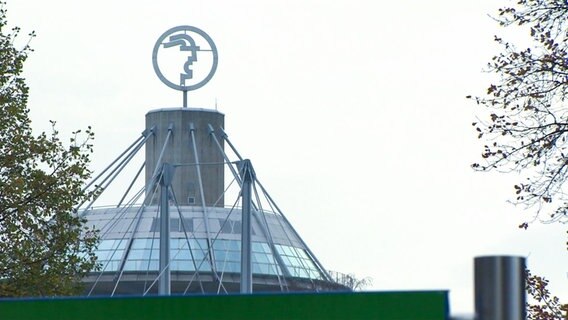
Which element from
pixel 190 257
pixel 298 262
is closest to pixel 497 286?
pixel 190 257

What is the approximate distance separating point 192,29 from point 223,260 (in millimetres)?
13220

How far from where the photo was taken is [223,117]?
80312mm

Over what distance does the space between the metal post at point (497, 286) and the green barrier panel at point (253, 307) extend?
351 centimetres

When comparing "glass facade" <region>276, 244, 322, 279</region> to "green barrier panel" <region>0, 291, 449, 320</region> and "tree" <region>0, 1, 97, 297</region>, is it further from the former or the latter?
"green barrier panel" <region>0, 291, 449, 320</region>

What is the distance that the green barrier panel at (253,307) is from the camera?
954 cm

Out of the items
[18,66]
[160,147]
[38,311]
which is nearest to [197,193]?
[160,147]

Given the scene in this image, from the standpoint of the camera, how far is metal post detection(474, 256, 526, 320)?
561 centimetres

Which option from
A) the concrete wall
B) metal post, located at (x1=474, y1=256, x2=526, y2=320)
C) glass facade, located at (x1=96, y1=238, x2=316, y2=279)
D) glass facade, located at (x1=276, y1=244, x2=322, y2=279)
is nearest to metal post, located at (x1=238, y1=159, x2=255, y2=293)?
glass facade, located at (x1=96, y1=238, x2=316, y2=279)

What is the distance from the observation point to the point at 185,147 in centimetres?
7944

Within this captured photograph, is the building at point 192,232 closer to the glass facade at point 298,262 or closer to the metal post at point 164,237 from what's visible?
the glass facade at point 298,262

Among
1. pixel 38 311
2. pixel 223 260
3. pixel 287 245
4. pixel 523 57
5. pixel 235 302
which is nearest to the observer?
pixel 235 302

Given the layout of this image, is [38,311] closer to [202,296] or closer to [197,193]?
[202,296]

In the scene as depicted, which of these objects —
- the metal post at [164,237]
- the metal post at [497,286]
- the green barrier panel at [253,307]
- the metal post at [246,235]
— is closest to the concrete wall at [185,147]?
the metal post at [246,235]

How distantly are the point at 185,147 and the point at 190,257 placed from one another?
923 centimetres
